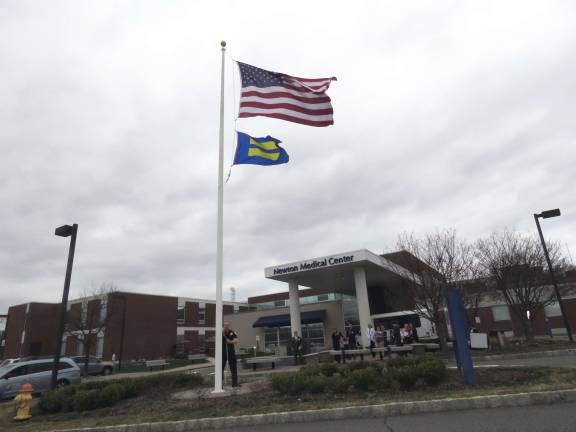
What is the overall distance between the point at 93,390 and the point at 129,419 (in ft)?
8.96

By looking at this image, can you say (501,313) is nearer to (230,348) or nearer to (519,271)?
(519,271)

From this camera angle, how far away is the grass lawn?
7.82 metres

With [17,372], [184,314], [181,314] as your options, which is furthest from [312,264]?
[184,314]

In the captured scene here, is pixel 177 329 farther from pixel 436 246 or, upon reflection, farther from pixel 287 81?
pixel 287 81

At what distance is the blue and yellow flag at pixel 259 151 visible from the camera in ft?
37.9

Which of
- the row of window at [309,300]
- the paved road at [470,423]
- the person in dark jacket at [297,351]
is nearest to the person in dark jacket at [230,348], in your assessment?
the paved road at [470,423]

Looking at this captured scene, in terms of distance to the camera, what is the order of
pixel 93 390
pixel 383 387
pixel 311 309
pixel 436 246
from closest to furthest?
pixel 383 387, pixel 93 390, pixel 436 246, pixel 311 309

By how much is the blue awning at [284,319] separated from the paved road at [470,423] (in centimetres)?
2986

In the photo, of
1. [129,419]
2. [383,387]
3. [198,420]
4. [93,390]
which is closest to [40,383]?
[93,390]

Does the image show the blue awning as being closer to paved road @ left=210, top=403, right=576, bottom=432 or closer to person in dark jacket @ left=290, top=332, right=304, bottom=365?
person in dark jacket @ left=290, top=332, right=304, bottom=365

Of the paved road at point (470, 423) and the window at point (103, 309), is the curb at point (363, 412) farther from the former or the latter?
the window at point (103, 309)

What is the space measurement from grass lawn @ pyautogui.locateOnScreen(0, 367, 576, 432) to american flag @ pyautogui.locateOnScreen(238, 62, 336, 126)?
7683 millimetres

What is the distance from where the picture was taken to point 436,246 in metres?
20.0

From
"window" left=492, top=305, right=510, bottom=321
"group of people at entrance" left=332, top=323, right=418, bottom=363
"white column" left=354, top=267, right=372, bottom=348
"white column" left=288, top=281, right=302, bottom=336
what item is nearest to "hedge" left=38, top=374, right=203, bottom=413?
"group of people at entrance" left=332, top=323, right=418, bottom=363
